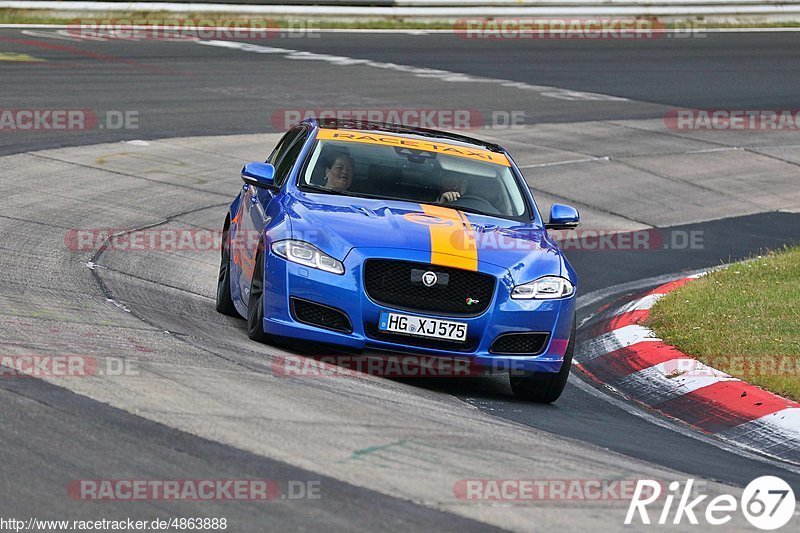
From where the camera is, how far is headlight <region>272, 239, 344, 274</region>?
314 inches

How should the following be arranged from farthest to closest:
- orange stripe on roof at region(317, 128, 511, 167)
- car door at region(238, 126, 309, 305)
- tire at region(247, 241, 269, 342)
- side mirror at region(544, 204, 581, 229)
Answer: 1. orange stripe on roof at region(317, 128, 511, 167)
2. side mirror at region(544, 204, 581, 229)
3. car door at region(238, 126, 309, 305)
4. tire at region(247, 241, 269, 342)

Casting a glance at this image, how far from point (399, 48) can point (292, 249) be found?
18.0 m

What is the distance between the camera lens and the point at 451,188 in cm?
930

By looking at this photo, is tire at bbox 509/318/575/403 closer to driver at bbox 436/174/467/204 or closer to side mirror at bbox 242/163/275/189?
driver at bbox 436/174/467/204

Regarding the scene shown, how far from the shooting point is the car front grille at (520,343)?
8148mm

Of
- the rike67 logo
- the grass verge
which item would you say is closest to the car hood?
the grass verge

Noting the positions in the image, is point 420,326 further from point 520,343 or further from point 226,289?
point 226,289

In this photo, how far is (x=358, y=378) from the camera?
25.4ft

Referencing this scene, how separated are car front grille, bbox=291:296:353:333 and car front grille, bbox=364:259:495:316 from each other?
0.73ft

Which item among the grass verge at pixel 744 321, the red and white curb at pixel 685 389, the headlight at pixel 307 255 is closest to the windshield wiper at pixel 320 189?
the headlight at pixel 307 255

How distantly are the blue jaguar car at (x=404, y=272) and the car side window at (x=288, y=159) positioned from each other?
169 millimetres

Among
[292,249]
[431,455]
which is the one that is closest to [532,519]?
[431,455]

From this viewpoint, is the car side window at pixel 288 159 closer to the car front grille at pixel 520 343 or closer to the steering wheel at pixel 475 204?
the steering wheel at pixel 475 204

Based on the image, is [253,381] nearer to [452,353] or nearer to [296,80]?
[452,353]
